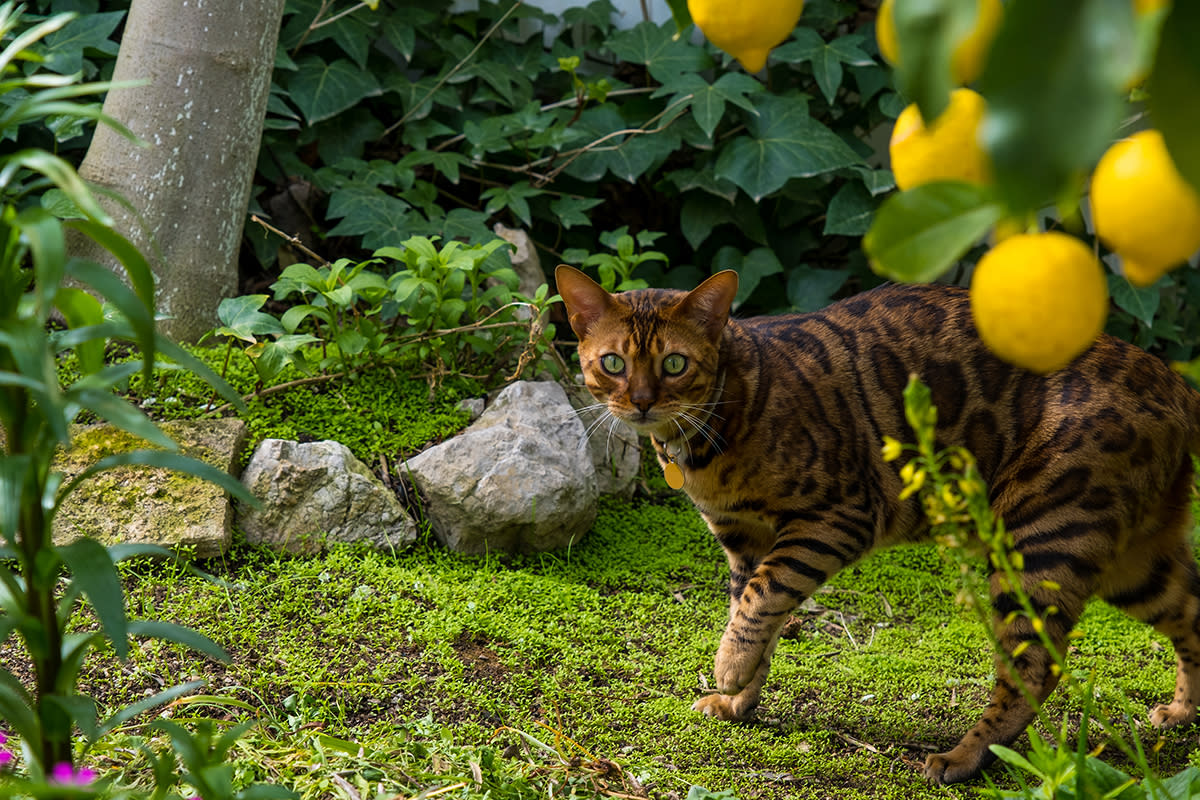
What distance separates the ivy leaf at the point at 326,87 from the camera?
14.2 ft

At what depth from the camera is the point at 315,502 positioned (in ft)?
10.1

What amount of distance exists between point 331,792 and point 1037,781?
63.9 inches

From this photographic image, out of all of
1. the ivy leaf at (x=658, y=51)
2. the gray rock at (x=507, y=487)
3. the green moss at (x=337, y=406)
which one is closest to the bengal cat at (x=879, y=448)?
the gray rock at (x=507, y=487)

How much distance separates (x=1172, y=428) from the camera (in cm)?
256

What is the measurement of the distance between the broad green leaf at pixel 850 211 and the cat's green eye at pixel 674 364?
1975 mm

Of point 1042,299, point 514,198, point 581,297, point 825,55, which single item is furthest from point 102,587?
point 825,55

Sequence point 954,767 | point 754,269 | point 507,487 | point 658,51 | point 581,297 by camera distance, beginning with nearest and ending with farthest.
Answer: point 954,767
point 581,297
point 507,487
point 754,269
point 658,51

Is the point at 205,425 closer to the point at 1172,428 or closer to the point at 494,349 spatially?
the point at 494,349

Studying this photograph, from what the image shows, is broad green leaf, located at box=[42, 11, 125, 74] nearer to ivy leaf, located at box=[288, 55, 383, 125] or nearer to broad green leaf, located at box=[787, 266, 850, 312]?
ivy leaf, located at box=[288, 55, 383, 125]

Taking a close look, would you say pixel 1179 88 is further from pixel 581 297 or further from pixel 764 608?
pixel 581 297

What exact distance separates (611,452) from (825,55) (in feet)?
7.15

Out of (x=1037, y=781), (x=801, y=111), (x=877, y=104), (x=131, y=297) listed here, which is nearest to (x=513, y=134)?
(x=801, y=111)

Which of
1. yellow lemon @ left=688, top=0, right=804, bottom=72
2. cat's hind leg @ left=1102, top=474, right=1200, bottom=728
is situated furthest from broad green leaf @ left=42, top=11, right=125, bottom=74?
cat's hind leg @ left=1102, top=474, right=1200, bottom=728

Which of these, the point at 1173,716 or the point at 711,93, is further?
the point at 711,93
